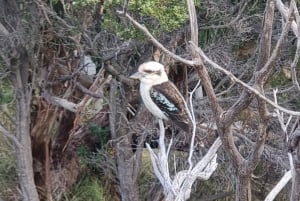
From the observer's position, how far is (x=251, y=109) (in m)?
4.75

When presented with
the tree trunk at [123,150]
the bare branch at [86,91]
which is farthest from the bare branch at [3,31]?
the tree trunk at [123,150]

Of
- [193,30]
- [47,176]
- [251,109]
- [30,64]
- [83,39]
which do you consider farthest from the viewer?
[47,176]

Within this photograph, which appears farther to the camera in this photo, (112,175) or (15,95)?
(112,175)

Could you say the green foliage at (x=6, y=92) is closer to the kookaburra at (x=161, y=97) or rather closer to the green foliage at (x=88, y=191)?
the green foliage at (x=88, y=191)

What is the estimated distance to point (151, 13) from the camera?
10.5 feet

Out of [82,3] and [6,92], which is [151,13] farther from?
[6,92]

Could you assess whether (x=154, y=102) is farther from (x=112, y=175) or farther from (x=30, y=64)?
(x=112, y=175)

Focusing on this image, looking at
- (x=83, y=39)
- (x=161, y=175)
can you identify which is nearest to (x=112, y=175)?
(x=83, y=39)

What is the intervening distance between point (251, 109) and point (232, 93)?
0.69 ft

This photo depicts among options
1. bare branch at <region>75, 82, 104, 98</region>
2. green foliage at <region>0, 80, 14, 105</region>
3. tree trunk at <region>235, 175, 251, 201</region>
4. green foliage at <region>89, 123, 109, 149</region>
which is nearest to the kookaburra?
bare branch at <region>75, 82, 104, 98</region>

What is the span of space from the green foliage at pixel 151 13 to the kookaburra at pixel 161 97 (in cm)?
30

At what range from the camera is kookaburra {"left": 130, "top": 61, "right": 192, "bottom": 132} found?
3.81 meters

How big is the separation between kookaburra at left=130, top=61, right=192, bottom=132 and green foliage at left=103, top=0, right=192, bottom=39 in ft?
0.97

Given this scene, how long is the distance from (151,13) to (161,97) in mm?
709
